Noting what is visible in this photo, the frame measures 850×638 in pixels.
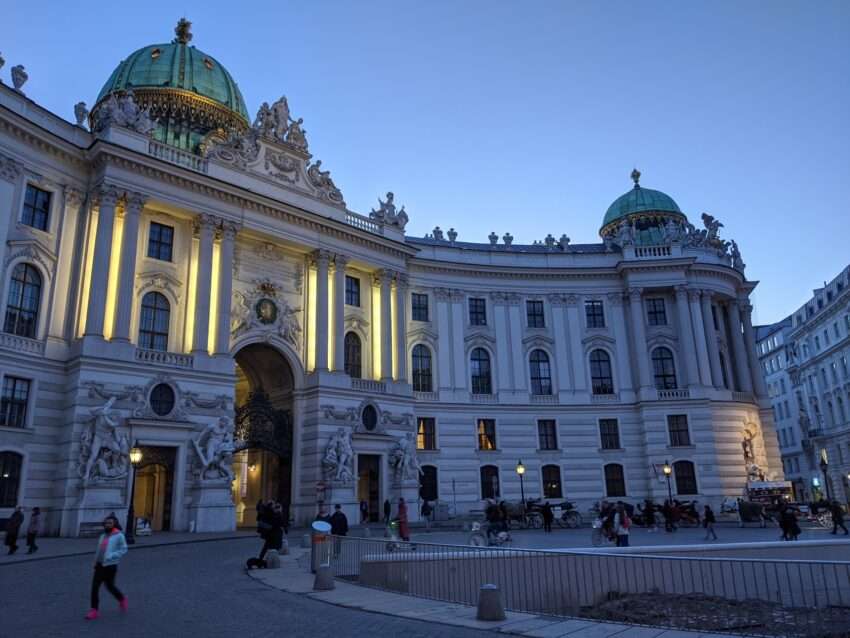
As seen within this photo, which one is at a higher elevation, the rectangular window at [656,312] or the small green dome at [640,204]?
the small green dome at [640,204]

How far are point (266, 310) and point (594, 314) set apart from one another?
24787 millimetres

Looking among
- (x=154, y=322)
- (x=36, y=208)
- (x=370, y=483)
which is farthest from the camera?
(x=370, y=483)

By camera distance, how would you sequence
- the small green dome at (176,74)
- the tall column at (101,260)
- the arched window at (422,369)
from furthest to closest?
the arched window at (422,369) → the small green dome at (176,74) → the tall column at (101,260)

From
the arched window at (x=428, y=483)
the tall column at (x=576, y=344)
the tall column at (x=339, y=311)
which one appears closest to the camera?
the tall column at (x=339, y=311)

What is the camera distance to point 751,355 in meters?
53.2

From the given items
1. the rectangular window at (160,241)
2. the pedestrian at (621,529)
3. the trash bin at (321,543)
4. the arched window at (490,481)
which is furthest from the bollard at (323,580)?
the arched window at (490,481)

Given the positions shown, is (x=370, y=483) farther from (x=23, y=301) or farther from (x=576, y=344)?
(x=23, y=301)

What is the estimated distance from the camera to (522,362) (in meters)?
48.7

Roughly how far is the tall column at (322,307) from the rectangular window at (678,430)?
24.6m

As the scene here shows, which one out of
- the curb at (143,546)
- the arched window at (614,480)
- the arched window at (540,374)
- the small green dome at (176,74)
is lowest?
the curb at (143,546)

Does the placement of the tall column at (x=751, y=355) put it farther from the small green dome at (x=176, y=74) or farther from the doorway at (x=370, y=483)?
the small green dome at (x=176, y=74)

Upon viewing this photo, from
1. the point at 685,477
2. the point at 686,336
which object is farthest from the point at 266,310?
the point at 685,477

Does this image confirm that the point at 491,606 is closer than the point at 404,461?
Yes

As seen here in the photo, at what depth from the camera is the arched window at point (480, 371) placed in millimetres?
48000
